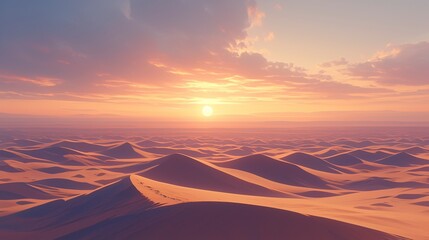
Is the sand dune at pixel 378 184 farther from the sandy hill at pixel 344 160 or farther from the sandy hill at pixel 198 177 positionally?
the sandy hill at pixel 344 160

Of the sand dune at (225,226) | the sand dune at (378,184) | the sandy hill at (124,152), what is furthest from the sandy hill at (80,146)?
the sand dune at (225,226)

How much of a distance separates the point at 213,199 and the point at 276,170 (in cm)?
2382

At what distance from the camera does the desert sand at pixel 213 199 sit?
12844 millimetres

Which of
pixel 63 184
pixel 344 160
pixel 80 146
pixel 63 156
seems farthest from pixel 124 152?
pixel 344 160

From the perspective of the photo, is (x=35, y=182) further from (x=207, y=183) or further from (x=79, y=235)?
(x=79, y=235)

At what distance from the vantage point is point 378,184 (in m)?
39.3

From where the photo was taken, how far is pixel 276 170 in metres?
41.1

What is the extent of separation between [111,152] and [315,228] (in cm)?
5950

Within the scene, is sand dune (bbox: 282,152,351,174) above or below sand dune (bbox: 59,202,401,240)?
below

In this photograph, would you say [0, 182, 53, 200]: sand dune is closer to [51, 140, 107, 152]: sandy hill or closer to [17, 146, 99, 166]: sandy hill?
[17, 146, 99, 166]: sandy hill

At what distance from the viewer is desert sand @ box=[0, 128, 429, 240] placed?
1284cm

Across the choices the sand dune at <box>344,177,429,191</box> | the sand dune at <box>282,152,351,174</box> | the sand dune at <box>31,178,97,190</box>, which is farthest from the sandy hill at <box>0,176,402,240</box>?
the sand dune at <box>282,152,351,174</box>

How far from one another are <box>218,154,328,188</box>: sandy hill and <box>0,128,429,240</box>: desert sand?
0.36ft

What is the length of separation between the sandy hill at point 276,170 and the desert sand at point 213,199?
4.3 inches
